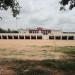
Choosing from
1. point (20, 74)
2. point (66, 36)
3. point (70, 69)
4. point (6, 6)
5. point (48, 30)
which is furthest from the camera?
point (48, 30)

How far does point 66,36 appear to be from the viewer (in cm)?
8775

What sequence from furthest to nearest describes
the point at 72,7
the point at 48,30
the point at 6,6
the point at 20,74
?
1. the point at 48,30
2. the point at 72,7
3. the point at 6,6
4. the point at 20,74

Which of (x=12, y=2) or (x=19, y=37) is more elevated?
(x=12, y=2)

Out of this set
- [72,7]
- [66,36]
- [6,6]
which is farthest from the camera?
[66,36]

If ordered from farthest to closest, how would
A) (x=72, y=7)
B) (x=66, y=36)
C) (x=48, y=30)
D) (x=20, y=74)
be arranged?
(x=48, y=30), (x=66, y=36), (x=72, y=7), (x=20, y=74)

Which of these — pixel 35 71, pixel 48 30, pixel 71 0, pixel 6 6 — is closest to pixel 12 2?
pixel 6 6

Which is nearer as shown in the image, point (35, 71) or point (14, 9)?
point (35, 71)

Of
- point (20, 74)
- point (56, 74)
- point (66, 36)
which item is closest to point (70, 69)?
point (56, 74)

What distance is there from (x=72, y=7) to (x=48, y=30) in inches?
4892

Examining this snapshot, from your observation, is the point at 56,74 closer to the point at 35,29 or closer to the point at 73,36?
the point at 73,36

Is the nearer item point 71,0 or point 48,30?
point 71,0

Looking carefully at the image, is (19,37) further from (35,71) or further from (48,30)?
(35,71)

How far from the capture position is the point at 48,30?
A: 14162cm

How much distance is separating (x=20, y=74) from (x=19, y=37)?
8053cm
